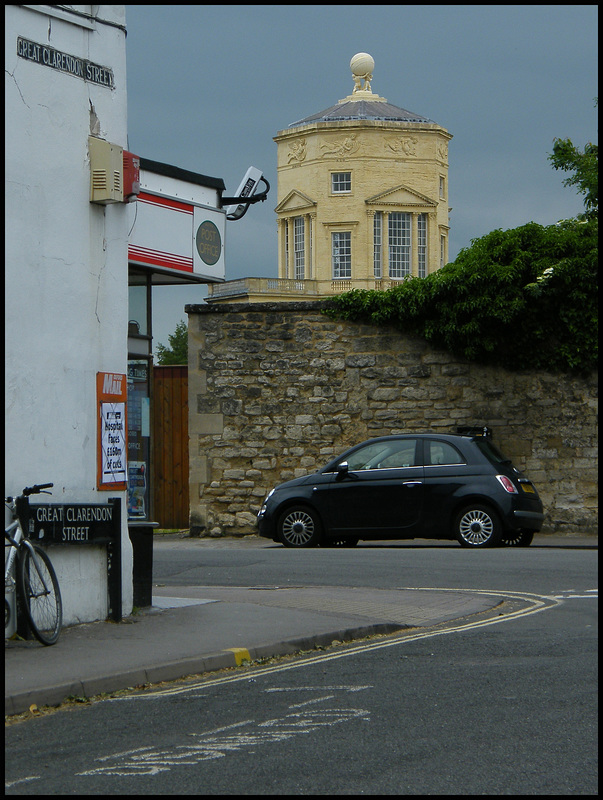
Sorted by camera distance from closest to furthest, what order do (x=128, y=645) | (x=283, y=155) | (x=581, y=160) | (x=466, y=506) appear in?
(x=128, y=645)
(x=466, y=506)
(x=581, y=160)
(x=283, y=155)

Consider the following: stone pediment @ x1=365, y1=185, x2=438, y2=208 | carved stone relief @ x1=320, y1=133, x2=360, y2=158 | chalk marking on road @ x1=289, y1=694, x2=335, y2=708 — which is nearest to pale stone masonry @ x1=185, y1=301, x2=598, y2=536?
chalk marking on road @ x1=289, y1=694, x2=335, y2=708

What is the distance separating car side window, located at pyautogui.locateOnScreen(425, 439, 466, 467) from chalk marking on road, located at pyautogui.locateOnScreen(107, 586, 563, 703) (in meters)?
4.82

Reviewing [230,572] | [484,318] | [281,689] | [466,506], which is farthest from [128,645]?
[484,318]

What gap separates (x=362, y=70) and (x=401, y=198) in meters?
9.12

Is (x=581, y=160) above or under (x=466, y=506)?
above

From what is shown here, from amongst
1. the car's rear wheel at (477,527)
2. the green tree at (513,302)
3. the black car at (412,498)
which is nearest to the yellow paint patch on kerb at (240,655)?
the black car at (412,498)

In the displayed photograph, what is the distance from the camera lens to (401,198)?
79.4m

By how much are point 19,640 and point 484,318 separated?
13.1 m

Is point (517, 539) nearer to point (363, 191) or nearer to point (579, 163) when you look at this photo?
point (579, 163)

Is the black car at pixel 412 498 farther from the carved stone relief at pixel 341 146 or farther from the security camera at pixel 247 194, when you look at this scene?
the carved stone relief at pixel 341 146

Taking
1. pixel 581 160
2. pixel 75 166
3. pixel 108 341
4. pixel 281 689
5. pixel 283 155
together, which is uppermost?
pixel 283 155

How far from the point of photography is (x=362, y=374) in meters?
22.3

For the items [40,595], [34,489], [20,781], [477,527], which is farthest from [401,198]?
[20,781]

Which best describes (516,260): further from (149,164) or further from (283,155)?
(283,155)
